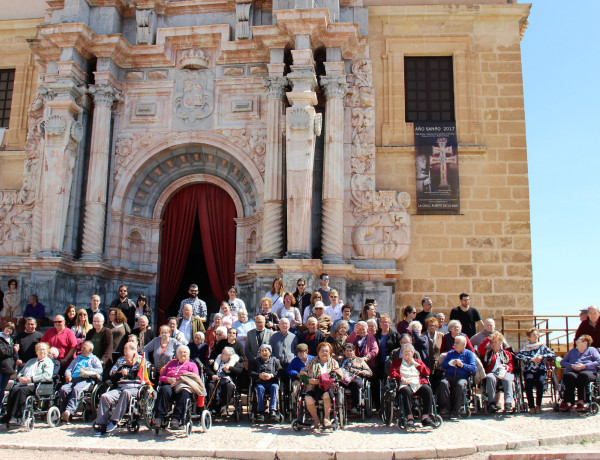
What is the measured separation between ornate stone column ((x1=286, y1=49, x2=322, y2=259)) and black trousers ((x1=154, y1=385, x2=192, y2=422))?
18.6ft

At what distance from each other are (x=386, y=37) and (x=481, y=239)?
5.82 metres

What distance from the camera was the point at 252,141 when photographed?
52.6 feet

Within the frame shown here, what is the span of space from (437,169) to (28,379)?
34.3ft

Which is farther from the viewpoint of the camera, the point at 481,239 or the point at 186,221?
the point at 186,221

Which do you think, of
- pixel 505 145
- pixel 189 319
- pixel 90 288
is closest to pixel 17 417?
pixel 189 319

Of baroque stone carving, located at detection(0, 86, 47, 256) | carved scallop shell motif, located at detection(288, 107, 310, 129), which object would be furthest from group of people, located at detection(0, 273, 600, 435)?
baroque stone carving, located at detection(0, 86, 47, 256)

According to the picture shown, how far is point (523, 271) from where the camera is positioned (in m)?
15.4

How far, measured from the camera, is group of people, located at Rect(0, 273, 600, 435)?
9289 millimetres

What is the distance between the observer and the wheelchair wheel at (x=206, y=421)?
Answer: 9016 mm

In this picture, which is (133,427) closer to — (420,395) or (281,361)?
(281,361)

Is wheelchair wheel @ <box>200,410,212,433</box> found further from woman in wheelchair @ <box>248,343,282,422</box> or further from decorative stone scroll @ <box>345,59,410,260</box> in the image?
decorative stone scroll @ <box>345,59,410,260</box>

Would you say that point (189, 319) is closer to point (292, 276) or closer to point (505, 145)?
point (292, 276)

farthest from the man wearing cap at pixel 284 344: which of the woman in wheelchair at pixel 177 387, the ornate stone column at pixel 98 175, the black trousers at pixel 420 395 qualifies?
the ornate stone column at pixel 98 175

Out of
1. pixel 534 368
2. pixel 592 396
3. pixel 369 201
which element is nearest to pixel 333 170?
pixel 369 201
